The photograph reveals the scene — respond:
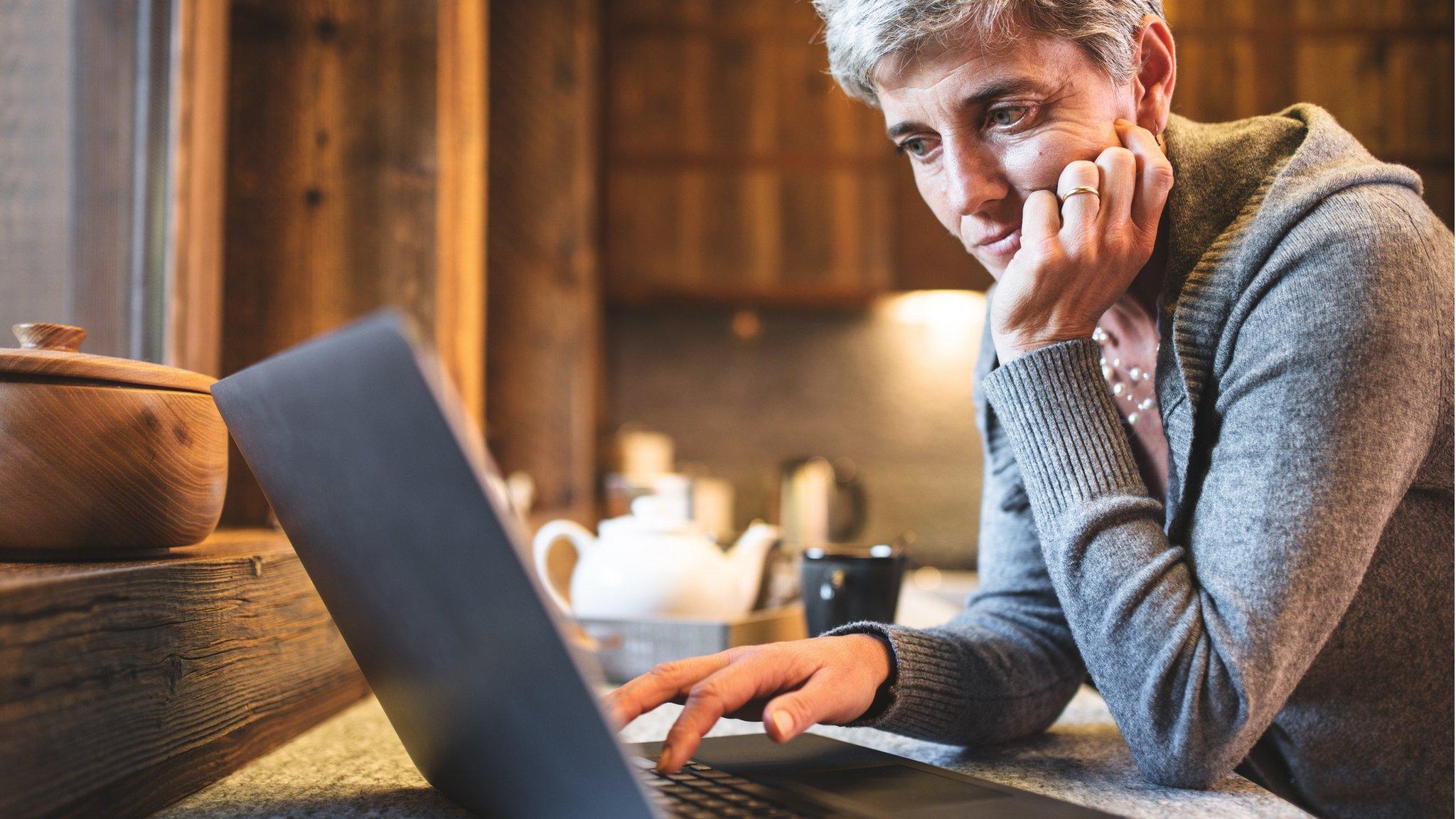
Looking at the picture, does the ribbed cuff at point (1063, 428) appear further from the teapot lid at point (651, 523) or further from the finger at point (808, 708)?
the teapot lid at point (651, 523)

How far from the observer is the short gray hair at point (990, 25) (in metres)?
0.78

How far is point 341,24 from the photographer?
1.40 metres

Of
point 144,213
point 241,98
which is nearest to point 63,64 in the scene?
point 144,213

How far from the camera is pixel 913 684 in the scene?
2.43 ft

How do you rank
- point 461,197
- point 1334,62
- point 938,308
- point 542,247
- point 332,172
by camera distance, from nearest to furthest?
point 332,172 → point 461,197 → point 542,247 → point 1334,62 → point 938,308

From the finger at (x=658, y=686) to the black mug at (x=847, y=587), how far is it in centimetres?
38

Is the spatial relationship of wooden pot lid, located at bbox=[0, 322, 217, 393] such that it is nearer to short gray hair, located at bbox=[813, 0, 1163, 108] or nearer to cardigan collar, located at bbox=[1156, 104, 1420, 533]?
short gray hair, located at bbox=[813, 0, 1163, 108]

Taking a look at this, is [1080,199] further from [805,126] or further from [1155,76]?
[805,126]

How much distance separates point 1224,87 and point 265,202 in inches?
120

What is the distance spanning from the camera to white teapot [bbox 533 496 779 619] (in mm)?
1067

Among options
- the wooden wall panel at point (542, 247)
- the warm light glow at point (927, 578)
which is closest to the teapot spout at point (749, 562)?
the warm light glow at point (927, 578)

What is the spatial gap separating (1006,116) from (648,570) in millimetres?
544

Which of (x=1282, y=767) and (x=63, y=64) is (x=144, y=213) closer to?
(x=63, y=64)

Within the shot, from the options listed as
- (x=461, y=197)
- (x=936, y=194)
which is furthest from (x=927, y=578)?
(x=936, y=194)
